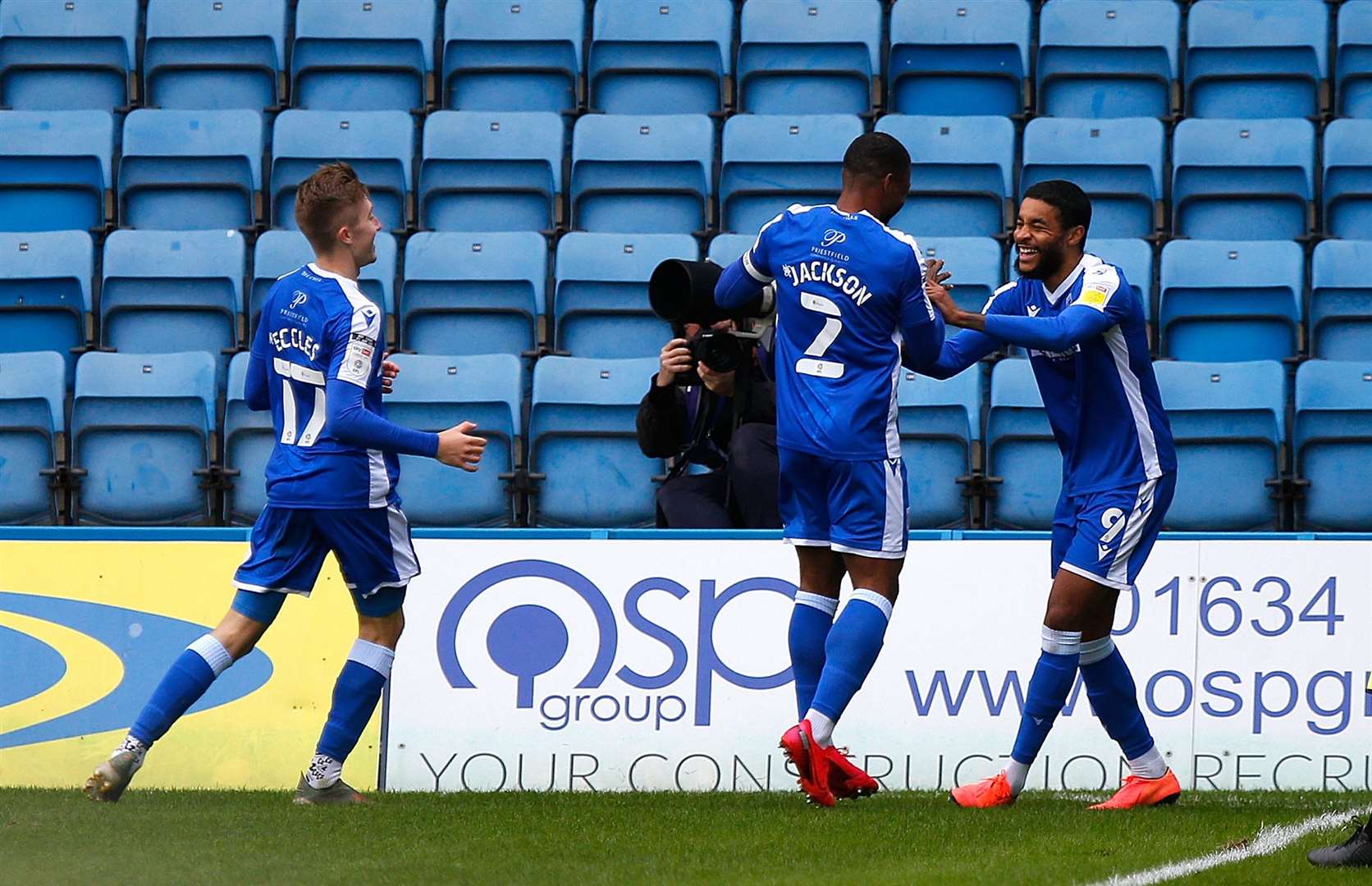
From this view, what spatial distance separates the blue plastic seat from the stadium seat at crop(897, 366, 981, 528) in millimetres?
1474

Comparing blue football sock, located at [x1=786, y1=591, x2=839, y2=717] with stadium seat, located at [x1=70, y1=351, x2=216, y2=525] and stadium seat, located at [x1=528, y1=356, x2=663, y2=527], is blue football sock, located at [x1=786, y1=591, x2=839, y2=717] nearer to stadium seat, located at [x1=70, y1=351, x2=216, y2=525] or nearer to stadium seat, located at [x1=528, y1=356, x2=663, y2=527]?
stadium seat, located at [x1=528, y1=356, x2=663, y2=527]

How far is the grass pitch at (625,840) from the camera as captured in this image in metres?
4.06

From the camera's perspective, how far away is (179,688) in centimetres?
534

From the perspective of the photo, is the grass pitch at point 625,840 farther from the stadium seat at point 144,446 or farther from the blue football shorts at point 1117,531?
the stadium seat at point 144,446

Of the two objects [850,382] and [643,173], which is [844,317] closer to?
[850,382]

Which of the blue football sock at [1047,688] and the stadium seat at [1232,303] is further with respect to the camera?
the stadium seat at [1232,303]

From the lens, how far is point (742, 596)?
657cm

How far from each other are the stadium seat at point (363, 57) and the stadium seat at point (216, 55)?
153 millimetres

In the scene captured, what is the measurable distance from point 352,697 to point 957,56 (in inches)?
253

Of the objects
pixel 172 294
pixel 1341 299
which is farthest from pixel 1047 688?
pixel 172 294

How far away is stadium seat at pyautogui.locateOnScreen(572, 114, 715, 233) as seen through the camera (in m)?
9.55

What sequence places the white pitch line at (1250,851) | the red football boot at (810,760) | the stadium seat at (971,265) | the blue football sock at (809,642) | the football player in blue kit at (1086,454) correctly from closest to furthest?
1. the white pitch line at (1250,851)
2. the red football boot at (810,760)
3. the football player in blue kit at (1086,454)
4. the blue football sock at (809,642)
5. the stadium seat at (971,265)

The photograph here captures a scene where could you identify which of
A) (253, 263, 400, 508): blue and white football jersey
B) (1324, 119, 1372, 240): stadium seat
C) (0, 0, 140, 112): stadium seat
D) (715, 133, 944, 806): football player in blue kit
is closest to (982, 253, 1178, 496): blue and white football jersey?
(715, 133, 944, 806): football player in blue kit

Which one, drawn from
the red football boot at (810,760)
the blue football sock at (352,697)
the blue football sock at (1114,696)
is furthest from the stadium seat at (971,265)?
the blue football sock at (352,697)
